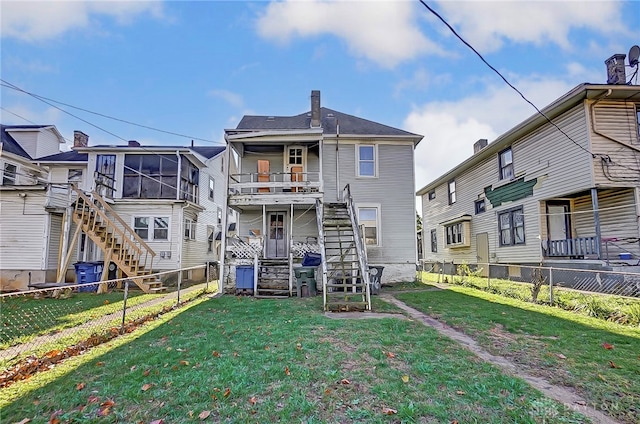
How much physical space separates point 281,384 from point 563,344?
15.0 feet

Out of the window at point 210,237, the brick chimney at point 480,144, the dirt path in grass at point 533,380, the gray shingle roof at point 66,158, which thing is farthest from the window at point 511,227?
the gray shingle roof at point 66,158

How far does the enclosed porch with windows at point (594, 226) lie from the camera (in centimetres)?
Answer: 1141

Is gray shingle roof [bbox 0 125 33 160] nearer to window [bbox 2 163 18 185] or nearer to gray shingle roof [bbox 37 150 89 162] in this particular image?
window [bbox 2 163 18 185]

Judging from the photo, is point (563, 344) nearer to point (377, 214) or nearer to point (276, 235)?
point (377, 214)

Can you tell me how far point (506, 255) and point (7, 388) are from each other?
58.1ft

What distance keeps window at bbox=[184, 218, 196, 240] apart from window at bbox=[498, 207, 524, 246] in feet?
52.4

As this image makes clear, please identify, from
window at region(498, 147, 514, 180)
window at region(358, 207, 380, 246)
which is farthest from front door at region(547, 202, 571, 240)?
window at region(358, 207, 380, 246)

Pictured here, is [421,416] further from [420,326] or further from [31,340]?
[31,340]

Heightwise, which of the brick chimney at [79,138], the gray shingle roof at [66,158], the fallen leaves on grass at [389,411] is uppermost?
the brick chimney at [79,138]

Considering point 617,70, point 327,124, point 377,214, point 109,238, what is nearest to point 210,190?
point 109,238

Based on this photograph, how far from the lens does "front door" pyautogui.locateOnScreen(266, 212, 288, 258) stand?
46.4 feet

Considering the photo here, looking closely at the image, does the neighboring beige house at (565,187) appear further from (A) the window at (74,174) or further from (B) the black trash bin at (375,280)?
(A) the window at (74,174)

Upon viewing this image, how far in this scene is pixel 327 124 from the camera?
16.0 metres

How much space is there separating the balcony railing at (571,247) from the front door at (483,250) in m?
3.96
